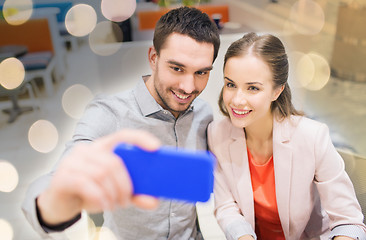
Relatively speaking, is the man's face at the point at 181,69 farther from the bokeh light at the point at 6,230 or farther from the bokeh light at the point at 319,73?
the bokeh light at the point at 319,73

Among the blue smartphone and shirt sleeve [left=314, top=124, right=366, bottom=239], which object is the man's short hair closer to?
shirt sleeve [left=314, top=124, right=366, bottom=239]

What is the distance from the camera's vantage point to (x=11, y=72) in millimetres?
4250

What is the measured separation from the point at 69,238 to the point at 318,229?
4.66 ft

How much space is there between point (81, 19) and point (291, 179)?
748 centimetres

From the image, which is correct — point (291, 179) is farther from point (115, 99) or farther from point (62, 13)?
point (62, 13)

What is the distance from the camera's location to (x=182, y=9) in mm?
1159

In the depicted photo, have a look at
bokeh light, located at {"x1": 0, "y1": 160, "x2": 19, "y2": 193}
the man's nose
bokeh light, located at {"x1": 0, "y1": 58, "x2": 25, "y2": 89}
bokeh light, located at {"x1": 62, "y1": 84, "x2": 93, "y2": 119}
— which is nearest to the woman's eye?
the man's nose

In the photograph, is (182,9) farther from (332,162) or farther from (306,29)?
(306,29)

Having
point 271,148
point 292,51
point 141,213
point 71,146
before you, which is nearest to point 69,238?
point 141,213

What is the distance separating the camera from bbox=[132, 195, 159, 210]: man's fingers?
0.43m

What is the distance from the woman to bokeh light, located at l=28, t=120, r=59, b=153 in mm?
2339

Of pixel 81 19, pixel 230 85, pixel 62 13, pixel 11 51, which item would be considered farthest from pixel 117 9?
pixel 230 85

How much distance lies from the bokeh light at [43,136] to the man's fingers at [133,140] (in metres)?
2.87

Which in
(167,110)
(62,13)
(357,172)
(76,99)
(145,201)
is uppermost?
(145,201)
